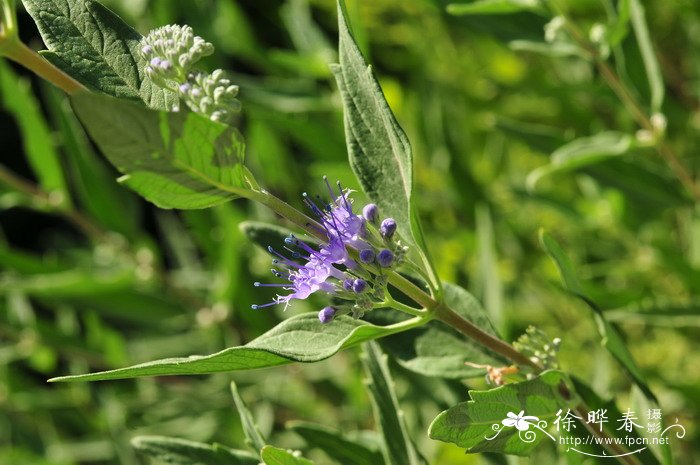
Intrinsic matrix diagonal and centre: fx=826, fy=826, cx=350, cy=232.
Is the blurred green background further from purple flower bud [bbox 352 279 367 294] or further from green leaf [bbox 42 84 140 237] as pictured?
purple flower bud [bbox 352 279 367 294]

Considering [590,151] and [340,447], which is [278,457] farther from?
[590,151]

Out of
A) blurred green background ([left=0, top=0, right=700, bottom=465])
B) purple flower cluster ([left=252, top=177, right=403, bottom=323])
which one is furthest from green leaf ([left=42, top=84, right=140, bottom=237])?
purple flower cluster ([left=252, top=177, right=403, bottom=323])

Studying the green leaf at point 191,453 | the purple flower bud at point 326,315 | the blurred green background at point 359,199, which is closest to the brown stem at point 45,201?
the blurred green background at point 359,199

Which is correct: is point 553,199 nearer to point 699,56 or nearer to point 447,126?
point 447,126

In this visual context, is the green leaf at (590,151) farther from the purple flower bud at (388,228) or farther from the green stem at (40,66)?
the green stem at (40,66)

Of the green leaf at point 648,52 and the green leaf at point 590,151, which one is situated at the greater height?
the green leaf at point 648,52

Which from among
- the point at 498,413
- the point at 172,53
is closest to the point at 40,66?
the point at 172,53
